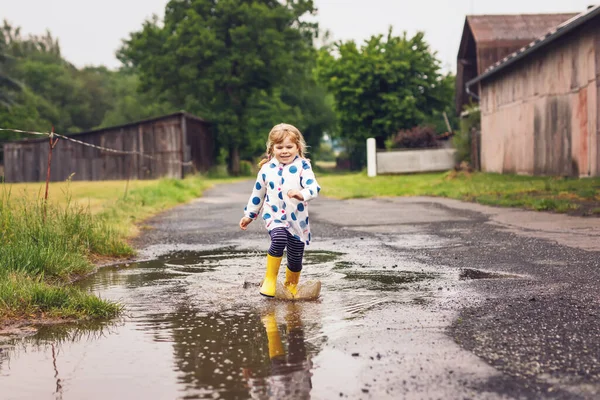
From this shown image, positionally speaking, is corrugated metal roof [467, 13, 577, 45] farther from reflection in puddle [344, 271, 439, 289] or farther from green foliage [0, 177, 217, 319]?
reflection in puddle [344, 271, 439, 289]

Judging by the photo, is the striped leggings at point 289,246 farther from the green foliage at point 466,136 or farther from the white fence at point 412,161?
the white fence at point 412,161

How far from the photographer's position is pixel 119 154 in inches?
1747

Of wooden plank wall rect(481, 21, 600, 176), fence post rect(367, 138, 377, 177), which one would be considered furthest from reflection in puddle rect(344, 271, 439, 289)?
fence post rect(367, 138, 377, 177)

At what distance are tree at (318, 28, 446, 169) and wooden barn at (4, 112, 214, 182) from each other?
9530 mm

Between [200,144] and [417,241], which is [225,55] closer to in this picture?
[200,144]

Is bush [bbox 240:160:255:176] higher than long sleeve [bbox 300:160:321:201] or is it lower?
lower

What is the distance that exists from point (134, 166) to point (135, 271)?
3766 centimetres

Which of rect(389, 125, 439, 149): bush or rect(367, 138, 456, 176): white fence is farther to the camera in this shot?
rect(389, 125, 439, 149): bush

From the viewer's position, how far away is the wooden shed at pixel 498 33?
107 feet

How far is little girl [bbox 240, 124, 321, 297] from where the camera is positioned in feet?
19.5

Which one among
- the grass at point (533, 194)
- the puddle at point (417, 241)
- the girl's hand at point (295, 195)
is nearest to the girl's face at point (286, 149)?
the girl's hand at point (295, 195)

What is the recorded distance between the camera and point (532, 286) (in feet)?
19.2

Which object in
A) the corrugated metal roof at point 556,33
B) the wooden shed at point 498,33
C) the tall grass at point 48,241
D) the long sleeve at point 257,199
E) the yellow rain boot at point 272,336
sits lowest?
the yellow rain boot at point 272,336

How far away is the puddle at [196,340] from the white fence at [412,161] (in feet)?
97.6
